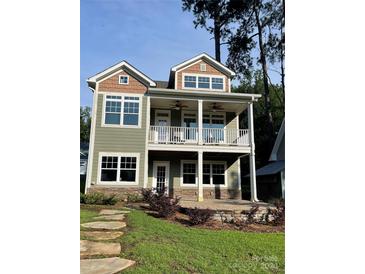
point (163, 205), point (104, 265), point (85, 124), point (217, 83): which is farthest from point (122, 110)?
point (85, 124)

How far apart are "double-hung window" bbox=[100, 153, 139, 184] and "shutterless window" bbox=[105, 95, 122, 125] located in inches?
53.1

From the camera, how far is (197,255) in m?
4.29

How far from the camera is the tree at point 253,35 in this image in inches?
768

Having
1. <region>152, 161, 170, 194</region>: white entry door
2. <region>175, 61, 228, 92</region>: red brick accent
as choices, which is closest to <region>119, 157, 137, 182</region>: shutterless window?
<region>152, 161, 170, 194</region>: white entry door

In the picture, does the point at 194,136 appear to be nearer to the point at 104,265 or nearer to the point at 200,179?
the point at 200,179

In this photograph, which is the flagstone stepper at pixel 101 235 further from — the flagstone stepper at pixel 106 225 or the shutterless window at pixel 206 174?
the shutterless window at pixel 206 174

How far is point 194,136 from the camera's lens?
491 inches

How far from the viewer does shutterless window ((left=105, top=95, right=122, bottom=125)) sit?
11625mm

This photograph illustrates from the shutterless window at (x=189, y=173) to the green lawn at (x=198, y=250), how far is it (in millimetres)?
6519

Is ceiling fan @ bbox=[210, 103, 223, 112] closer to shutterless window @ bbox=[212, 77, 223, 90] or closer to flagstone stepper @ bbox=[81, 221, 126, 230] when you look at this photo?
shutterless window @ bbox=[212, 77, 223, 90]

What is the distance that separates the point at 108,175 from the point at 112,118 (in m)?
2.30

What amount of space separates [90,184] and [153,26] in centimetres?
718
